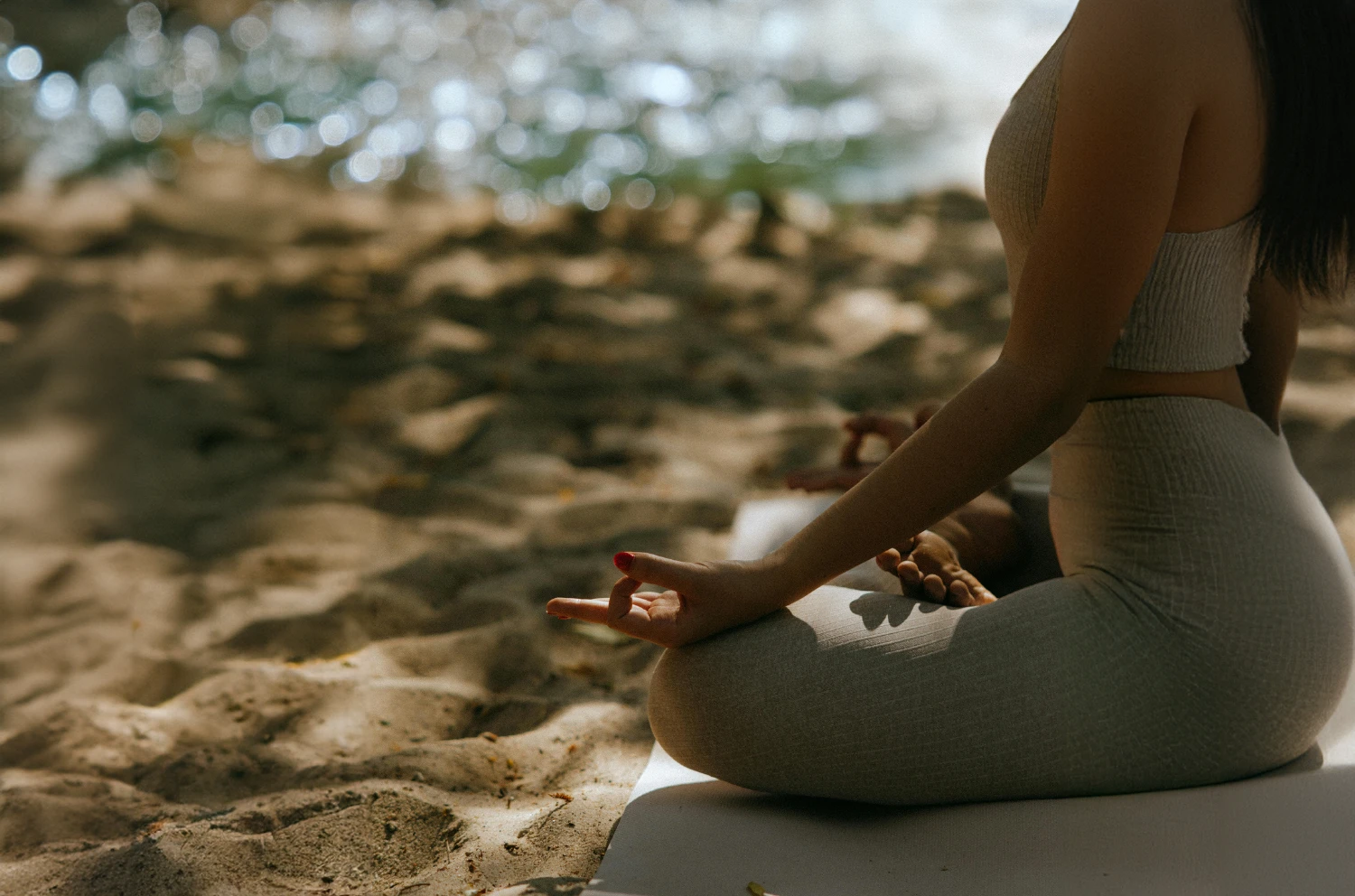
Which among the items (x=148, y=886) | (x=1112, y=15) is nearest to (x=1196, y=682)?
(x=1112, y=15)

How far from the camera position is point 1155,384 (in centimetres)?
164

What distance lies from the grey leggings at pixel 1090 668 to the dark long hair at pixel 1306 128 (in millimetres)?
257

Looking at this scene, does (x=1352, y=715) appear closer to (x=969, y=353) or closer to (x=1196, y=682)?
(x=1196, y=682)

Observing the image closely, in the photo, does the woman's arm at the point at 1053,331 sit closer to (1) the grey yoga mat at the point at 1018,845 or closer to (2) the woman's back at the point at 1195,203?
(2) the woman's back at the point at 1195,203

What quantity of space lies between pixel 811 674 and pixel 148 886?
0.93m

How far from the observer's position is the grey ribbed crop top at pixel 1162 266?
1542 mm

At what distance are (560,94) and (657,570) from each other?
5.47m

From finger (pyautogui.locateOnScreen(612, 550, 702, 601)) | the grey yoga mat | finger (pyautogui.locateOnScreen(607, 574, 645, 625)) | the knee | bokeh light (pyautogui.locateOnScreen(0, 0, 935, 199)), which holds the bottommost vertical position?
the grey yoga mat

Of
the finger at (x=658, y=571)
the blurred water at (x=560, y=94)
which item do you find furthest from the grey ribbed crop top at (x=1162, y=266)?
the blurred water at (x=560, y=94)

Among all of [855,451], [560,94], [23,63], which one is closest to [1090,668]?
[855,451]

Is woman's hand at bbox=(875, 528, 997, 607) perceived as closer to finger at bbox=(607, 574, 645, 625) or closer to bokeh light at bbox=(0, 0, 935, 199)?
finger at bbox=(607, 574, 645, 625)

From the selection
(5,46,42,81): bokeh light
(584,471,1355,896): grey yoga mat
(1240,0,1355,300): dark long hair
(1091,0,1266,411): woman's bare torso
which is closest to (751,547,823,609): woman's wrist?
(584,471,1355,896): grey yoga mat

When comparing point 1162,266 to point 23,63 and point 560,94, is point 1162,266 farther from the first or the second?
point 23,63

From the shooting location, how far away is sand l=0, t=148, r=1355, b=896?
1889 mm
